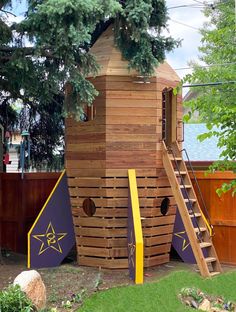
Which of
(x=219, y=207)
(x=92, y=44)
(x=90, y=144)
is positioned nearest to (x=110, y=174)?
(x=90, y=144)

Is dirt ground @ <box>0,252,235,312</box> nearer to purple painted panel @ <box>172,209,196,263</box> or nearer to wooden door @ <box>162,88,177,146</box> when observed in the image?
purple painted panel @ <box>172,209,196,263</box>

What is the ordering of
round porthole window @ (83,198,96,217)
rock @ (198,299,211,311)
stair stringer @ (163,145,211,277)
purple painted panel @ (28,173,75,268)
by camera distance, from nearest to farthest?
rock @ (198,299,211,311) → stair stringer @ (163,145,211,277) → purple painted panel @ (28,173,75,268) → round porthole window @ (83,198,96,217)

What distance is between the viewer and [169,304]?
7.26 metres

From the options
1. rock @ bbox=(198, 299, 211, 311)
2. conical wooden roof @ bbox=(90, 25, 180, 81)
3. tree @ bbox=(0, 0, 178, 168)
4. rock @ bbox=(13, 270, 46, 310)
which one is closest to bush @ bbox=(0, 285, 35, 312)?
rock @ bbox=(13, 270, 46, 310)

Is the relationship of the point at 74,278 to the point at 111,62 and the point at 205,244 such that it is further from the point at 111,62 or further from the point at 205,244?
the point at 111,62

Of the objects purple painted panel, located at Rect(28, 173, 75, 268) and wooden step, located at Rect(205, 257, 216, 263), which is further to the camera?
purple painted panel, located at Rect(28, 173, 75, 268)

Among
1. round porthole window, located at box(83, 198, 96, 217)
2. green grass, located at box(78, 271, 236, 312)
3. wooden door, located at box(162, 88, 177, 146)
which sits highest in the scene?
wooden door, located at box(162, 88, 177, 146)

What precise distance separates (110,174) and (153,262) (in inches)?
75.2

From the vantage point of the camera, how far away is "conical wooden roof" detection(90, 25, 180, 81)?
30.6 ft

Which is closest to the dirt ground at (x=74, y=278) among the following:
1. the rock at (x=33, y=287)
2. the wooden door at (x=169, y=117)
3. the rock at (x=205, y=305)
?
the rock at (x=33, y=287)

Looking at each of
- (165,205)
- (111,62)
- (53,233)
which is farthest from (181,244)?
(111,62)

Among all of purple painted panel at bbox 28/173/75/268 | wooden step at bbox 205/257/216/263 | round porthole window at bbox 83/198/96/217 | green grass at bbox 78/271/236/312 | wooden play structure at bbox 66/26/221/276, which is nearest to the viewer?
green grass at bbox 78/271/236/312

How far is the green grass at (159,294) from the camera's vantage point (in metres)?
7.06

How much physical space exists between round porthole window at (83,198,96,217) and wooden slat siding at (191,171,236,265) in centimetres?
239
